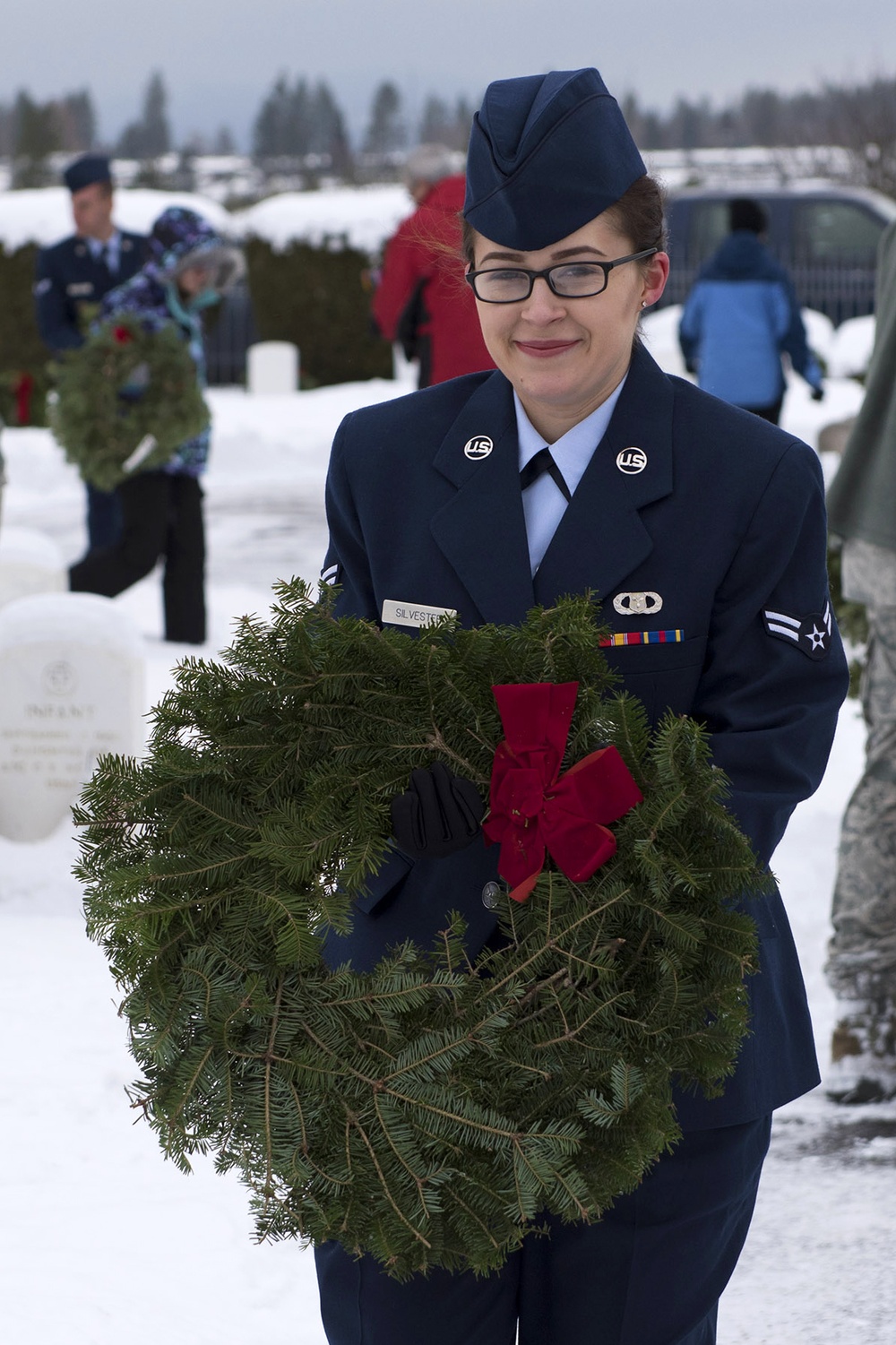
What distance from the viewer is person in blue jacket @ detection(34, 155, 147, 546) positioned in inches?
321

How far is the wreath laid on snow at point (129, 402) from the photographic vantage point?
302 inches

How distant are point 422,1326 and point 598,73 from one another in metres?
1.48

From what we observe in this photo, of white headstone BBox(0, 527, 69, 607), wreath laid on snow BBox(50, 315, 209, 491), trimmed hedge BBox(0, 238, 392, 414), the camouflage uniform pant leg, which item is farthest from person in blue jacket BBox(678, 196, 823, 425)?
trimmed hedge BBox(0, 238, 392, 414)

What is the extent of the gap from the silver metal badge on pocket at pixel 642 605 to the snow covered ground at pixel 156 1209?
0.82 m

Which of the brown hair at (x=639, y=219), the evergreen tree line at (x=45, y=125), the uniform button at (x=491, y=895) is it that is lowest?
the uniform button at (x=491, y=895)

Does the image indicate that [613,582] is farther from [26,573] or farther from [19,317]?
[19,317]

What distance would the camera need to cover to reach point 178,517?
7.96 meters

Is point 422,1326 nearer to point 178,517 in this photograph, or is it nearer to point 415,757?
point 415,757

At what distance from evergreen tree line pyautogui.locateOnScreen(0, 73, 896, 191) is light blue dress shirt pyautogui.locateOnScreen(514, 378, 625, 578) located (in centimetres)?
2876

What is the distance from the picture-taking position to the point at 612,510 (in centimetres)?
203

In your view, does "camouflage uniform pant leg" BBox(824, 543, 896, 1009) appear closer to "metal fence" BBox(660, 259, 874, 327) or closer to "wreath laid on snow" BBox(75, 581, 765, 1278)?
"wreath laid on snow" BBox(75, 581, 765, 1278)

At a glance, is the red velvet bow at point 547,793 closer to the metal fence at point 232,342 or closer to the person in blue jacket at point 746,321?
the person in blue jacket at point 746,321

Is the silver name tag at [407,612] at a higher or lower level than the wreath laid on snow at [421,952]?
higher

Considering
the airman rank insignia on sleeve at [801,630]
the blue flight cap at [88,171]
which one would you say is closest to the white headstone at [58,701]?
the blue flight cap at [88,171]
